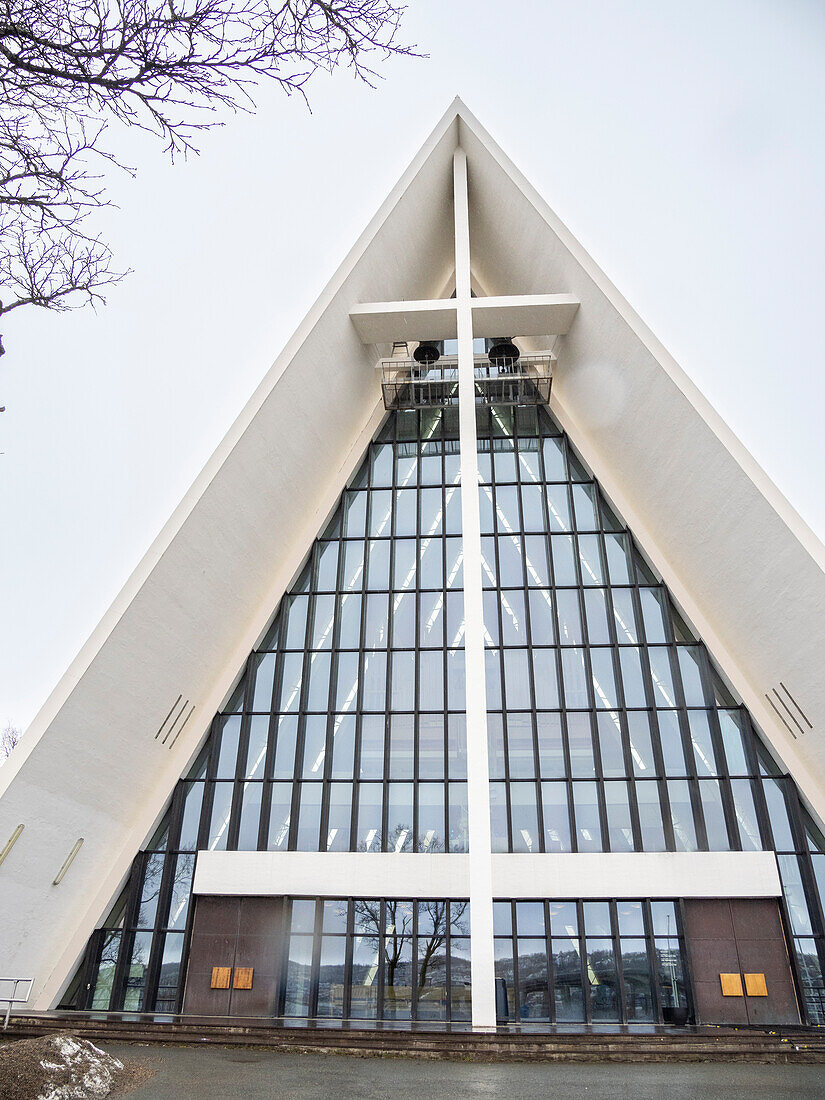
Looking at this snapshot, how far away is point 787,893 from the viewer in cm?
1262

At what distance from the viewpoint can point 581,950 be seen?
40.7 feet

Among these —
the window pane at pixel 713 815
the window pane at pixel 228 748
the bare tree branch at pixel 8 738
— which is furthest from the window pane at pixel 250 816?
the bare tree branch at pixel 8 738

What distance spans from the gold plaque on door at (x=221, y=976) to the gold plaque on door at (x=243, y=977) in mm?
131

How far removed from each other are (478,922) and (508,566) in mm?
7564

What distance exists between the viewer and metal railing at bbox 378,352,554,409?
56.5 feet

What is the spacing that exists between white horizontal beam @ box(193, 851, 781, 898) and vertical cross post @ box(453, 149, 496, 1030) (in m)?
2.03

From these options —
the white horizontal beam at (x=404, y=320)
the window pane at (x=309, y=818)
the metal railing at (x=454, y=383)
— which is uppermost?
the metal railing at (x=454, y=383)

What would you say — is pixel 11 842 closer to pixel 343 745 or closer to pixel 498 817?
pixel 343 745

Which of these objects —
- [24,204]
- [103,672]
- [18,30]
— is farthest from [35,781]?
[18,30]

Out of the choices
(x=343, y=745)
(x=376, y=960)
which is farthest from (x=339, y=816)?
(x=376, y=960)

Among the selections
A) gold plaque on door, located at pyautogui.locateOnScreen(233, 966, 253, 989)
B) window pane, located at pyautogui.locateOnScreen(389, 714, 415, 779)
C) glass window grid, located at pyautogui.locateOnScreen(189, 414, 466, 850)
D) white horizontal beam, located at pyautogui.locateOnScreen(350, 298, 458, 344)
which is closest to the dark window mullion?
glass window grid, located at pyautogui.locateOnScreen(189, 414, 466, 850)

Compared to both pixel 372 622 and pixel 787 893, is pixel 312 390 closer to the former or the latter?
pixel 372 622

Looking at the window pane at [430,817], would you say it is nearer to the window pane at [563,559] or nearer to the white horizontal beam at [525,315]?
the window pane at [563,559]

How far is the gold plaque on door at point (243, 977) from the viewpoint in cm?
1236
